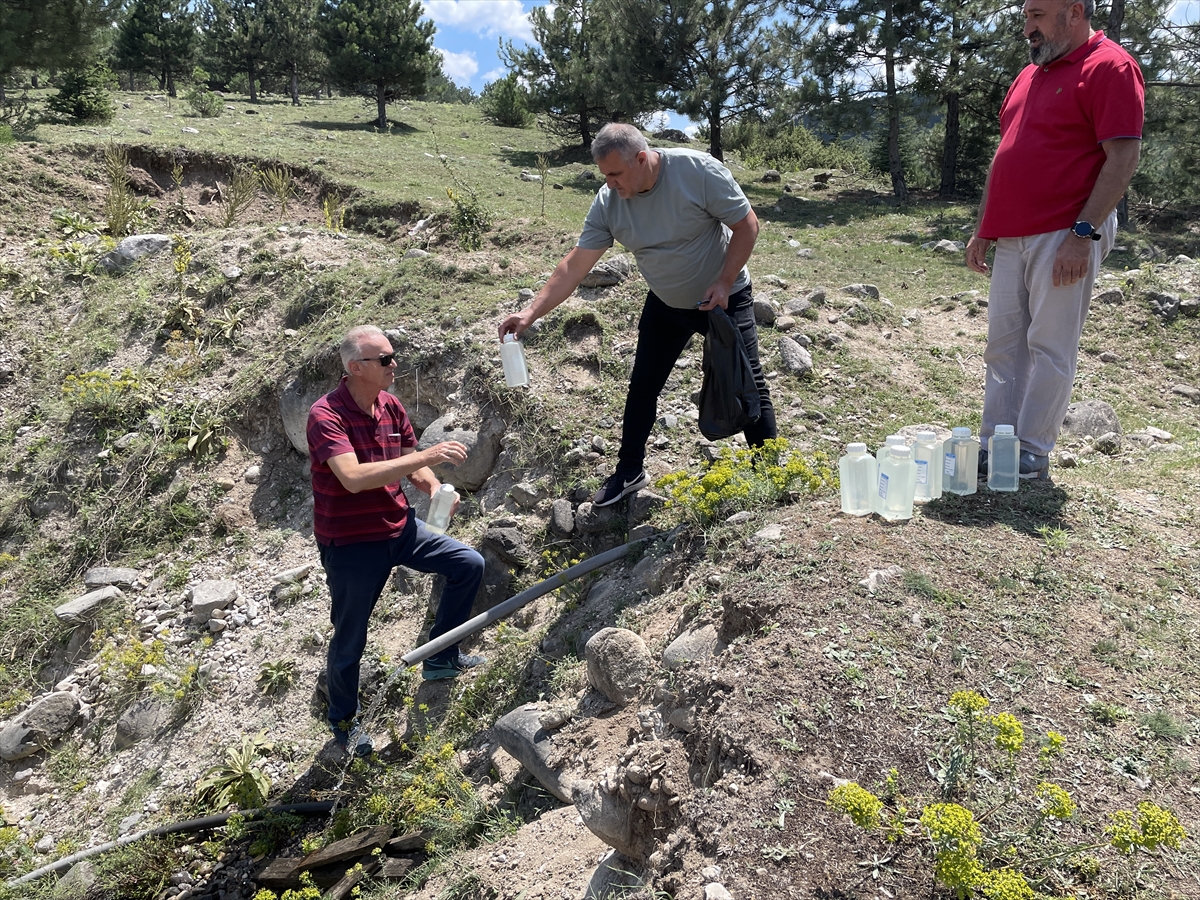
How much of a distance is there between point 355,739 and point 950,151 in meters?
16.7

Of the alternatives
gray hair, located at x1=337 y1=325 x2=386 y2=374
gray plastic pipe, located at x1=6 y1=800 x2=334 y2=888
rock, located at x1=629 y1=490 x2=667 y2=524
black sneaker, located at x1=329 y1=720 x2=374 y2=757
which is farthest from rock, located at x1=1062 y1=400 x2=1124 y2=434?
gray plastic pipe, located at x1=6 y1=800 x2=334 y2=888

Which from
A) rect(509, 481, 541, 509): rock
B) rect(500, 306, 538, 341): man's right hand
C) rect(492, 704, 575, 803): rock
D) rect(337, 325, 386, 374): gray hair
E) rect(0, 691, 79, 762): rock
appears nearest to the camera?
rect(492, 704, 575, 803): rock

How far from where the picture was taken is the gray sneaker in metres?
3.80

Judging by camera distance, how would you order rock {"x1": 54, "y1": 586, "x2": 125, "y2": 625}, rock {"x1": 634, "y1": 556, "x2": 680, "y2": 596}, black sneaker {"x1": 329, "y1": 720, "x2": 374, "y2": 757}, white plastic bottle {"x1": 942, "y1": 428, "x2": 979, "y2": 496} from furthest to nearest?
rock {"x1": 54, "y1": 586, "x2": 125, "y2": 625} → black sneaker {"x1": 329, "y1": 720, "x2": 374, "y2": 757} → rock {"x1": 634, "y1": 556, "x2": 680, "y2": 596} → white plastic bottle {"x1": 942, "y1": 428, "x2": 979, "y2": 496}

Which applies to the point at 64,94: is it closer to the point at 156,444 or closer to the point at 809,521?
the point at 156,444

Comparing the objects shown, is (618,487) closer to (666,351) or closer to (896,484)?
(666,351)

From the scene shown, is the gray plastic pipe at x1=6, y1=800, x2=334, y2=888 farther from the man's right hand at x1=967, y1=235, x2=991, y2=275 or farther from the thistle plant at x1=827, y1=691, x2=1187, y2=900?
the man's right hand at x1=967, y1=235, x2=991, y2=275

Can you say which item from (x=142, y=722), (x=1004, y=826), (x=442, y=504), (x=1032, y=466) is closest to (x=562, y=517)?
(x=442, y=504)

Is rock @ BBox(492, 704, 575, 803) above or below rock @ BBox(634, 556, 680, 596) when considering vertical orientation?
below

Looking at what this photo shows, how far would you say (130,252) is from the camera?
8.59 metres

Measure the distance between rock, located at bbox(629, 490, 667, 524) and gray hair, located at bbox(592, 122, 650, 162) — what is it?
183cm

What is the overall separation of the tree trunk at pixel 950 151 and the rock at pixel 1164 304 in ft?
32.1

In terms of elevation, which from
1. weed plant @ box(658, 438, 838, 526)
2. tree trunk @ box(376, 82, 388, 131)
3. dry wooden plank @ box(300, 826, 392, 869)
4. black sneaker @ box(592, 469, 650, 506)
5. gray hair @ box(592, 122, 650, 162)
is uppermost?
tree trunk @ box(376, 82, 388, 131)

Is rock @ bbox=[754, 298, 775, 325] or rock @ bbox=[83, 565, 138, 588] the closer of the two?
rock @ bbox=[83, 565, 138, 588]
